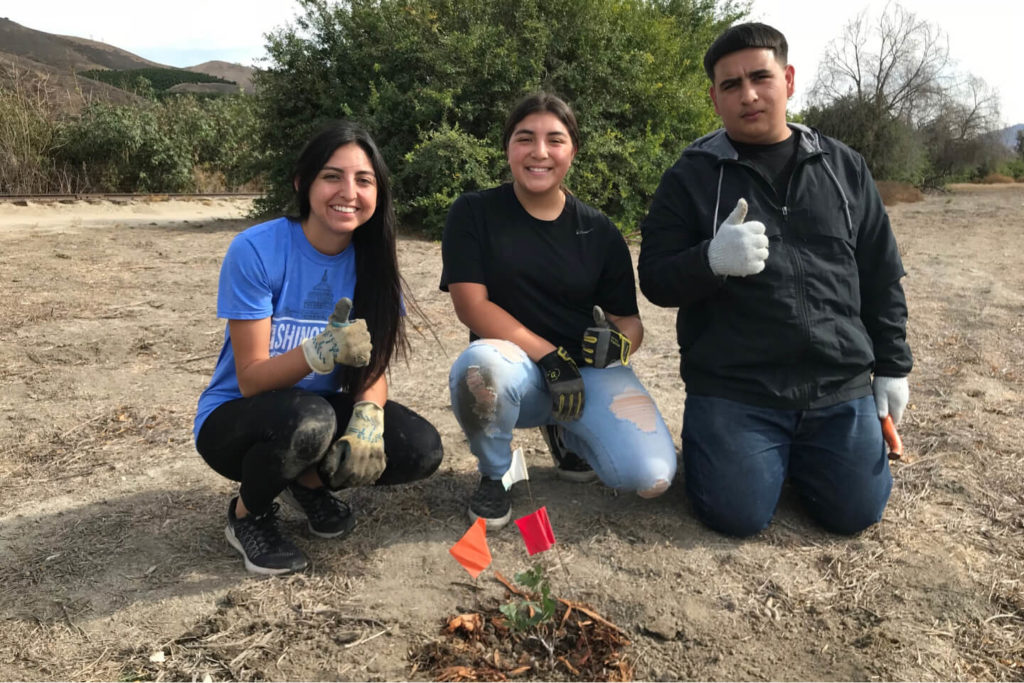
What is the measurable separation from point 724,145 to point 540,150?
24.2 inches

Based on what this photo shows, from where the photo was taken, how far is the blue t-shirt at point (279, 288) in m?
2.17

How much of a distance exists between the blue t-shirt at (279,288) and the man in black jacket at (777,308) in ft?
3.34

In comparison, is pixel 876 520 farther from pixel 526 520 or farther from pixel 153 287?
pixel 153 287

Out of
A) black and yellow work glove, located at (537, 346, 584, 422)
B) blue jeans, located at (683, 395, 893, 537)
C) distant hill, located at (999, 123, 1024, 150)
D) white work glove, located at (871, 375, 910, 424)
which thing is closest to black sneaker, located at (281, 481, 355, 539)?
black and yellow work glove, located at (537, 346, 584, 422)

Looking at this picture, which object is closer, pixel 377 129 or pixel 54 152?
pixel 377 129

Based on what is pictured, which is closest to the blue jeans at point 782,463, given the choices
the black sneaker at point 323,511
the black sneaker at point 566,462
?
the black sneaker at point 566,462

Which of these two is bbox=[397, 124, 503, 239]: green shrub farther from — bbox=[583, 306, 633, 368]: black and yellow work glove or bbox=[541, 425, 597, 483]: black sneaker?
bbox=[583, 306, 633, 368]: black and yellow work glove

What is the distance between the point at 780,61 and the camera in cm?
242

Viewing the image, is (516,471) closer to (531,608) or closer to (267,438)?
(531,608)

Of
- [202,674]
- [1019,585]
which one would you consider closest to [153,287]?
[202,674]

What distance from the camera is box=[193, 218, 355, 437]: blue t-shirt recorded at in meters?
2.17

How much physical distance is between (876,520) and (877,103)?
705 inches

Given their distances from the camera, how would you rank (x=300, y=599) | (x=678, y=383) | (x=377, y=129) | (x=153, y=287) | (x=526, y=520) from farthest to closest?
→ (x=377, y=129)
(x=153, y=287)
(x=678, y=383)
(x=300, y=599)
(x=526, y=520)

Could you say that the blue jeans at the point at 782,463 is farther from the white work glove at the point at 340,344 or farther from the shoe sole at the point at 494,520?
the white work glove at the point at 340,344
